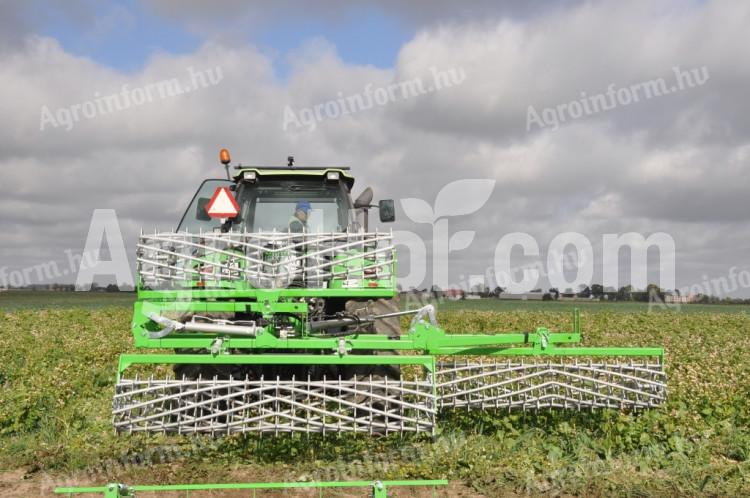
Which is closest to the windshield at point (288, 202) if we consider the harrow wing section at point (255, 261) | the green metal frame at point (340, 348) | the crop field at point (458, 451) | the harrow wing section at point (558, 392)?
the harrow wing section at point (255, 261)

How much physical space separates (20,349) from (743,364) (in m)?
12.2

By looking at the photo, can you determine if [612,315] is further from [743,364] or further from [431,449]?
[431,449]

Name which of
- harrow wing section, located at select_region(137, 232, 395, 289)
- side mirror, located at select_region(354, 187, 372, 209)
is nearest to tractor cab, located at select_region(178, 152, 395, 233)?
side mirror, located at select_region(354, 187, 372, 209)

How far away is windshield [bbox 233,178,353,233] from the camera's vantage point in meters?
7.50

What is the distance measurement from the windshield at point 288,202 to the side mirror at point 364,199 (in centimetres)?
10

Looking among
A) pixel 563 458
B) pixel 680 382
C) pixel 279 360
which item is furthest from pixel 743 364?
pixel 279 360

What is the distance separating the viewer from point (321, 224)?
290 inches

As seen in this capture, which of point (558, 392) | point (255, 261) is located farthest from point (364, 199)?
point (558, 392)

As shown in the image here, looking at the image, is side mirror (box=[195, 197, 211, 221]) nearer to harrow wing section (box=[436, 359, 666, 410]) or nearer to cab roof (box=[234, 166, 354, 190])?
cab roof (box=[234, 166, 354, 190])

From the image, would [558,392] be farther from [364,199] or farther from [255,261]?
[255,261]

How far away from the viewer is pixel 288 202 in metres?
7.60

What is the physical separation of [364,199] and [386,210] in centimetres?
45

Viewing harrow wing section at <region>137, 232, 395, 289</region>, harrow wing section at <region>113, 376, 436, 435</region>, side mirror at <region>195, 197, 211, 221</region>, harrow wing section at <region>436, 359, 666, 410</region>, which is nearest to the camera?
harrow wing section at <region>113, 376, 436, 435</region>

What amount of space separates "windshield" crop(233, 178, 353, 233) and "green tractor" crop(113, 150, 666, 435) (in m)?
0.73
